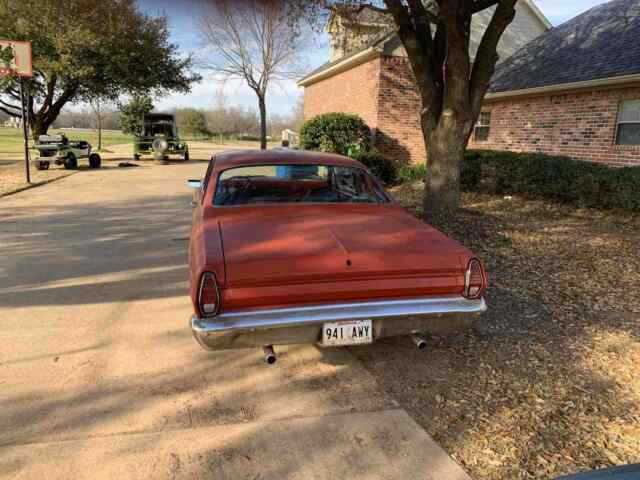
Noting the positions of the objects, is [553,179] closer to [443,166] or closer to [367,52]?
[443,166]

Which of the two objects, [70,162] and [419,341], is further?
[70,162]

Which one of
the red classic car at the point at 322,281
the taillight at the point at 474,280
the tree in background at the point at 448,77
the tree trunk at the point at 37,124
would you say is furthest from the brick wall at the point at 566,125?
the tree trunk at the point at 37,124

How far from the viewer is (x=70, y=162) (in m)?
18.8

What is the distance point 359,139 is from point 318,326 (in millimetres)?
13549

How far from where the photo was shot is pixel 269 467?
2.42 m

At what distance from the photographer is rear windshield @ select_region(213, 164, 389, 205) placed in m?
4.29

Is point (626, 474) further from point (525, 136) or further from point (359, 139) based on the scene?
point (359, 139)

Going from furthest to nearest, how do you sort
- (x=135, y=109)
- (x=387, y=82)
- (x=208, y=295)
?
(x=135, y=109) < (x=387, y=82) < (x=208, y=295)

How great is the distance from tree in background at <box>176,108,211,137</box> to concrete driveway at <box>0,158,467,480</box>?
6562cm

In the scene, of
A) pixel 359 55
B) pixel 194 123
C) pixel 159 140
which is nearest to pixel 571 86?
pixel 359 55

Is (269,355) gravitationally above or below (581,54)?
below

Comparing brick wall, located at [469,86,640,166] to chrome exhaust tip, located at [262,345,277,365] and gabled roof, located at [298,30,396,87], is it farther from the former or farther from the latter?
chrome exhaust tip, located at [262,345,277,365]

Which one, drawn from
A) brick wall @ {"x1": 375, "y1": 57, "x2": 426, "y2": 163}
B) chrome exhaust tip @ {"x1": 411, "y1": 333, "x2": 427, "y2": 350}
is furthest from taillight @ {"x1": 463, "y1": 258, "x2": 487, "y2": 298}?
brick wall @ {"x1": 375, "y1": 57, "x2": 426, "y2": 163}

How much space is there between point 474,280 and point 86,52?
22885 mm
